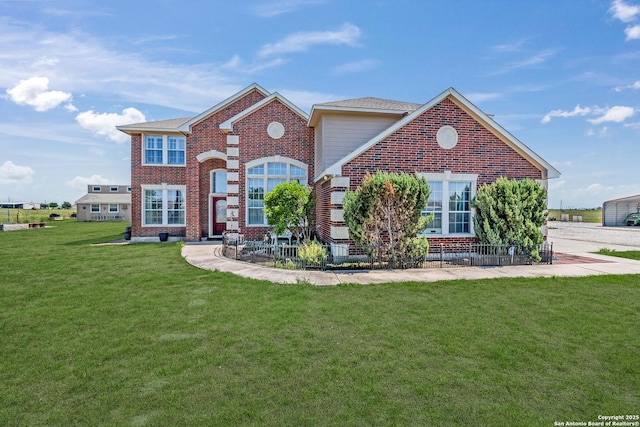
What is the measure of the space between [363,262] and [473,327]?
227 inches

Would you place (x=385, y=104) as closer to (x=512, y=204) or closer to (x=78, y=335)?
(x=512, y=204)

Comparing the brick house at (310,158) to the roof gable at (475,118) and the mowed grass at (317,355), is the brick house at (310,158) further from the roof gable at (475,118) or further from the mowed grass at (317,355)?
the mowed grass at (317,355)

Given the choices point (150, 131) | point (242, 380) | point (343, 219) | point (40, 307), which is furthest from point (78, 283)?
point (150, 131)

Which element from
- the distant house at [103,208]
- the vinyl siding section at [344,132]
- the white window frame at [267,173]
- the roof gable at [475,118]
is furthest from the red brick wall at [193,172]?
the distant house at [103,208]

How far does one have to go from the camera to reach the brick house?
12.2 meters

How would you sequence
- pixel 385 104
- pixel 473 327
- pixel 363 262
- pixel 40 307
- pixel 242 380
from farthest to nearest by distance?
pixel 385 104 → pixel 363 262 → pixel 40 307 → pixel 473 327 → pixel 242 380

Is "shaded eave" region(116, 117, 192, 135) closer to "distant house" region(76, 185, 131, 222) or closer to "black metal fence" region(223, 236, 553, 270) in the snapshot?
"black metal fence" region(223, 236, 553, 270)

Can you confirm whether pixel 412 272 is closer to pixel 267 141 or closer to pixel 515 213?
pixel 515 213

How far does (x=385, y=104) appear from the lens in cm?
1562

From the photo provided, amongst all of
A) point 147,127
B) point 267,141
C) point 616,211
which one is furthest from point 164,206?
point 616,211

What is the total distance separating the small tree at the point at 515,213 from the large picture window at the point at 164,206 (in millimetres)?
16220

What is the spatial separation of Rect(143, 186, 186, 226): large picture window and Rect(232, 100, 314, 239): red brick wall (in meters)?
5.36

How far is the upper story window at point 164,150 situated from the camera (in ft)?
62.5

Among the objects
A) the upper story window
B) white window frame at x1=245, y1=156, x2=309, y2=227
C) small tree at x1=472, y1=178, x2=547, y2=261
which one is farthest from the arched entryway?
small tree at x1=472, y1=178, x2=547, y2=261
